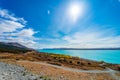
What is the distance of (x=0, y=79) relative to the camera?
20344 millimetres

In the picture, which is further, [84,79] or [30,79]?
[84,79]

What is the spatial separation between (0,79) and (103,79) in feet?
58.3

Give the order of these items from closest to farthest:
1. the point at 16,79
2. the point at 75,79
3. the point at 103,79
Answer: the point at 16,79, the point at 75,79, the point at 103,79

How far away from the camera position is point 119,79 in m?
32.3

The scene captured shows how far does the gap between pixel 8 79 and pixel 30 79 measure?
2691 mm

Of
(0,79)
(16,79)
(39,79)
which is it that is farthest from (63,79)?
(0,79)

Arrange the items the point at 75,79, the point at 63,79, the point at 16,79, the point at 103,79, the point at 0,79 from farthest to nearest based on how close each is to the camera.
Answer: the point at 103,79 < the point at 75,79 < the point at 63,79 < the point at 16,79 < the point at 0,79

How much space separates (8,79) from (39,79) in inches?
148

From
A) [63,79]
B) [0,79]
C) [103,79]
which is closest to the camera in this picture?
[0,79]

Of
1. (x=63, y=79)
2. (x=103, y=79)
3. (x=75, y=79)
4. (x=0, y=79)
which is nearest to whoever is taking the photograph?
(x=0, y=79)

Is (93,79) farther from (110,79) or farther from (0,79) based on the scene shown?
(0,79)

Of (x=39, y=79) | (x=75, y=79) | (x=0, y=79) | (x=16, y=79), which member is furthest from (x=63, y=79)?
(x=0, y=79)

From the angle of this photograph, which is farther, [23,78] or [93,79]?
[93,79]

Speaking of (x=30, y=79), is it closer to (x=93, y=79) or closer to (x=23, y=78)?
(x=23, y=78)
